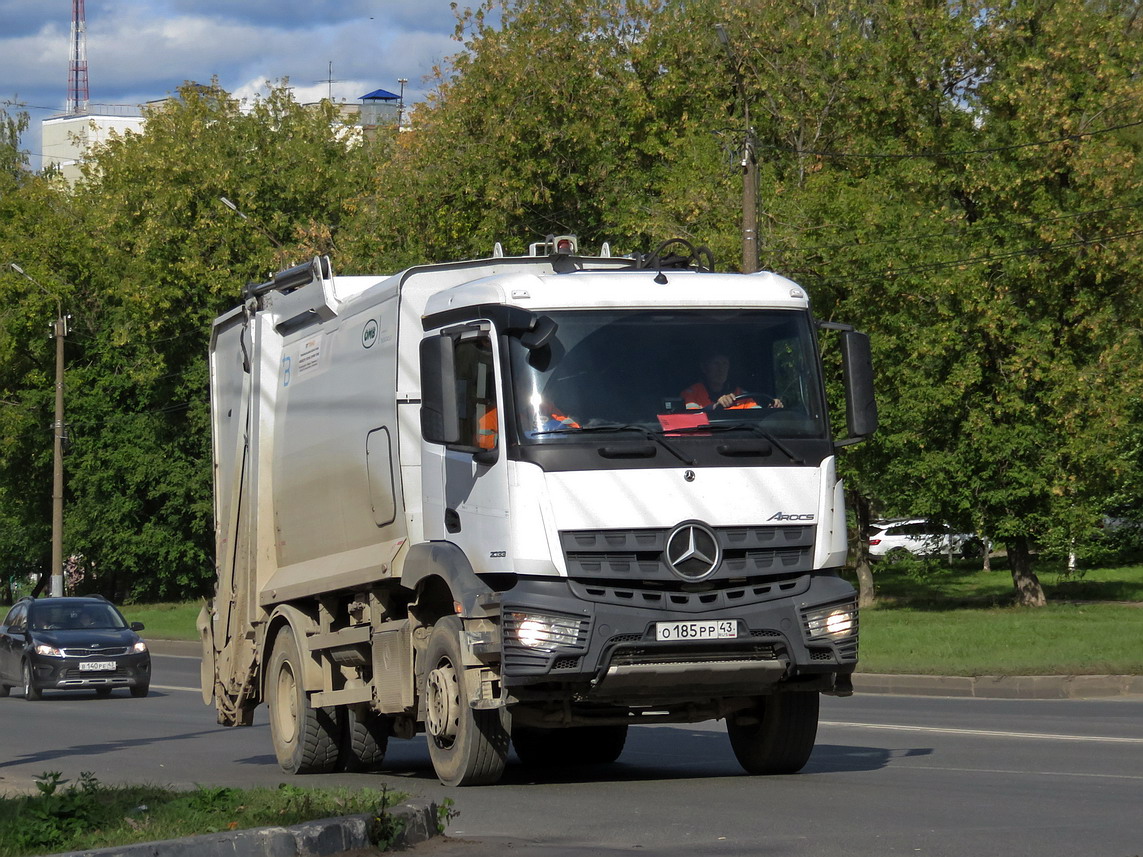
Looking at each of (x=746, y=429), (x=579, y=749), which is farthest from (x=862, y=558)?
(x=746, y=429)

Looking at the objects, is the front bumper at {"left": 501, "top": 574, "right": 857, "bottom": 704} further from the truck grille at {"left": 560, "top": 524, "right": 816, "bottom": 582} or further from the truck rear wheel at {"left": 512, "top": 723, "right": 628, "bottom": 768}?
the truck rear wheel at {"left": 512, "top": 723, "right": 628, "bottom": 768}

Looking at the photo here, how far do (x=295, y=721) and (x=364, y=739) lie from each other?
513 mm

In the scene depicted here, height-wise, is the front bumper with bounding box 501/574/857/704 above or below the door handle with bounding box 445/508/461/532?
below

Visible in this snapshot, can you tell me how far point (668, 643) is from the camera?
9.30 m

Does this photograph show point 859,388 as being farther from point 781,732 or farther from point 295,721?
point 295,721

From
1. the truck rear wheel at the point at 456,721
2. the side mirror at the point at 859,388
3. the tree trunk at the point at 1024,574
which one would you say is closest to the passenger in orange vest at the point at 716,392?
the side mirror at the point at 859,388

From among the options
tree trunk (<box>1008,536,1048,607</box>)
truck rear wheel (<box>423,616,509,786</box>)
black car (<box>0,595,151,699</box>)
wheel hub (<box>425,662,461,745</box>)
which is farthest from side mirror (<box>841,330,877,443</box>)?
tree trunk (<box>1008,536,1048,607</box>)

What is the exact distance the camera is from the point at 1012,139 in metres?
31.3

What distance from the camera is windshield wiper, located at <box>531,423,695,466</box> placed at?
31.1ft

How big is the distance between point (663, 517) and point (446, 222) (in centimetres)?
3022

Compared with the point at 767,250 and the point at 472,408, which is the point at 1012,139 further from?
the point at 472,408

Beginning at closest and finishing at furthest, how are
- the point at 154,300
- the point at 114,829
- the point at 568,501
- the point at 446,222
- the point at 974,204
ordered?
the point at 114,829 < the point at 568,501 < the point at 974,204 < the point at 446,222 < the point at 154,300

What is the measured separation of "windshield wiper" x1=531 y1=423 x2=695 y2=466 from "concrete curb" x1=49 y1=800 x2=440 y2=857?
258 cm

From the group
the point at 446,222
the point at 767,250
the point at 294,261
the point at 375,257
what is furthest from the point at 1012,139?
the point at 294,261
